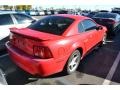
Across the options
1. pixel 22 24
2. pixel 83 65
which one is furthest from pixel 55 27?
pixel 22 24

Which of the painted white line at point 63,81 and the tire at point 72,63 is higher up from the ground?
the tire at point 72,63

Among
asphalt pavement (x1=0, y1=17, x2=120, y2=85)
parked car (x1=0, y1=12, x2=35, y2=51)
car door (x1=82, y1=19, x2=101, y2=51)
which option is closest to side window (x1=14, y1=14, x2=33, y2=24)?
parked car (x1=0, y1=12, x2=35, y2=51)

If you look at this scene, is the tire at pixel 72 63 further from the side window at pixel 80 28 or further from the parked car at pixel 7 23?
the parked car at pixel 7 23

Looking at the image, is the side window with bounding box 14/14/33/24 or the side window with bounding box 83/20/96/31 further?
the side window with bounding box 14/14/33/24

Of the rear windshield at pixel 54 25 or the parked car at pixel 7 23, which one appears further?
the parked car at pixel 7 23

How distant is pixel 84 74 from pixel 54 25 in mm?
1483

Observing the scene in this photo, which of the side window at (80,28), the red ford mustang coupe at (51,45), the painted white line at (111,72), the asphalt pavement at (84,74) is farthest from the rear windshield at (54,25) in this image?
the painted white line at (111,72)

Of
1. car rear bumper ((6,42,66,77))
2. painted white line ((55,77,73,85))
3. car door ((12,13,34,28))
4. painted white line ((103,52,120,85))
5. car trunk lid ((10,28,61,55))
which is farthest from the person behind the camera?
car door ((12,13,34,28))

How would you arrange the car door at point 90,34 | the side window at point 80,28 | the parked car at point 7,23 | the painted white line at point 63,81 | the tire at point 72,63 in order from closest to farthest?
the painted white line at point 63,81
the tire at point 72,63
the side window at point 80,28
the car door at point 90,34
the parked car at point 7,23

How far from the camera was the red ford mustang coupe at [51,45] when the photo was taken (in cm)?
392

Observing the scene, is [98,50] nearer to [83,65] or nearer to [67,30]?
[83,65]

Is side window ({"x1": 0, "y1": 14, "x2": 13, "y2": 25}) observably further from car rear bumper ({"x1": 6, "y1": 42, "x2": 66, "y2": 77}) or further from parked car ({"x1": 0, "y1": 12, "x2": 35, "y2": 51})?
car rear bumper ({"x1": 6, "y1": 42, "x2": 66, "y2": 77})

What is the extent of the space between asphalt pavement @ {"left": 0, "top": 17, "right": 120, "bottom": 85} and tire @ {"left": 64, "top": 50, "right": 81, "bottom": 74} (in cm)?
12

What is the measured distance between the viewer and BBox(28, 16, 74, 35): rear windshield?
4.64 m
